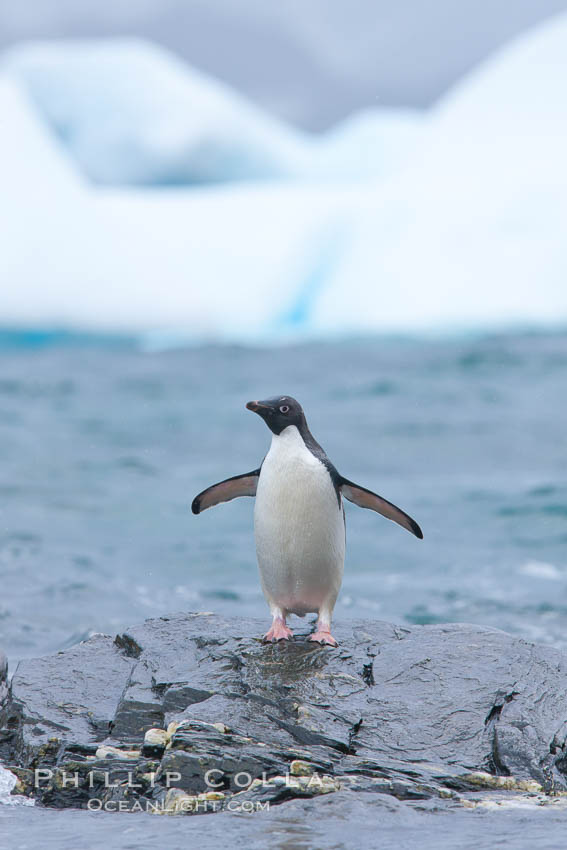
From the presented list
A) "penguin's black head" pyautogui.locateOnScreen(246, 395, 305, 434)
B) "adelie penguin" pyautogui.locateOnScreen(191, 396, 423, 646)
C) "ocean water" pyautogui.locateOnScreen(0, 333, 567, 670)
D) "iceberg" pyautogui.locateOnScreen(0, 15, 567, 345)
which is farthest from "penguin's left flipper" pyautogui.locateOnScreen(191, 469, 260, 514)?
"iceberg" pyautogui.locateOnScreen(0, 15, 567, 345)

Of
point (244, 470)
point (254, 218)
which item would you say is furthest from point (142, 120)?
point (244, 470)

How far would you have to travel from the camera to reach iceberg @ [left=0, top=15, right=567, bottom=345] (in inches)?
645

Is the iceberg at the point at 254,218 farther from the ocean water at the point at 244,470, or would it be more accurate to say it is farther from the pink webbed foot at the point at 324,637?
the pink webbed foot at the point at 324,637

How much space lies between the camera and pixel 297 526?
3.58 m

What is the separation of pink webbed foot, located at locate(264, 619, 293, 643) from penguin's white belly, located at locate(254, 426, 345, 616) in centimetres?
15

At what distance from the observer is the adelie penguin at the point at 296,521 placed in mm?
3580

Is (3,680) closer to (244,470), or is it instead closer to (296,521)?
(296,521)

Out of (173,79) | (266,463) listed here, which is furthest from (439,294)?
(266,463)

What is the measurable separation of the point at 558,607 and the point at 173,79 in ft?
58.8

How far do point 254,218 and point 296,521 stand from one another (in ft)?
53.7

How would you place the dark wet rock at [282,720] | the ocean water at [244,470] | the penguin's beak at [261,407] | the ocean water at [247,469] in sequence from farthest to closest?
1. the ocean water at [247,469]
2. the ocean water at [244,470]
3. the penguin's beak at [261,407]
4. the dark wet rock at [282,720]

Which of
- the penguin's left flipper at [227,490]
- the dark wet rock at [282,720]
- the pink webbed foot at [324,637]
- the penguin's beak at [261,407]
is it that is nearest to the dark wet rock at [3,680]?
the dark wet rock at [282,720]

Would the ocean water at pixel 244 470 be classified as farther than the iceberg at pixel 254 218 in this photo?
No

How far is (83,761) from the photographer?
9.33 ft
